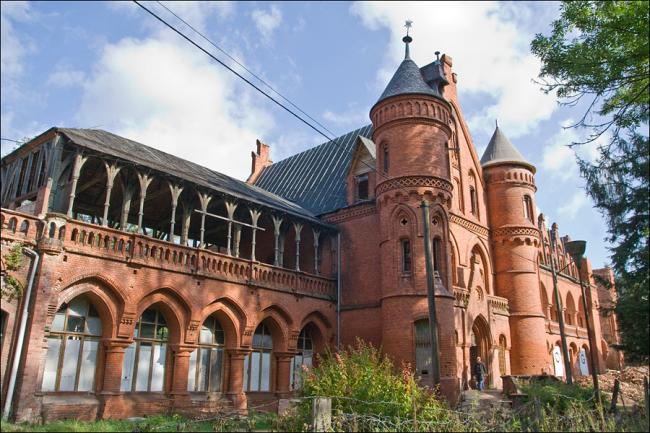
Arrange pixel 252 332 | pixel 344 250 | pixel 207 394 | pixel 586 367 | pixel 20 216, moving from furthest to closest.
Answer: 1. pixel 586 367
2. pixel 344 250
3. pixel 252 332
4. pixel 207 394
5. pixel 20 216

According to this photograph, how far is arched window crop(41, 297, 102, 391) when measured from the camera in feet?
51.0

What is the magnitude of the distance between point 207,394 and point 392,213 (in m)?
10.3

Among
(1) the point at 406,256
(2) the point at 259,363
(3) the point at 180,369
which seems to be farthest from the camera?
(1) the point at 406,256

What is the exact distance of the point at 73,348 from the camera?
16.0 m

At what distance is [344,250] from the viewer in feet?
83.0

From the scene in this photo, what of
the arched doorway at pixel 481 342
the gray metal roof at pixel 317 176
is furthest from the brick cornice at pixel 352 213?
the arched doorway at pixel 481 342

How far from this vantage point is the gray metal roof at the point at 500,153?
30469mm

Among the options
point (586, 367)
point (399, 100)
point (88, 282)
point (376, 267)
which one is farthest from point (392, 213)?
point (586, 367)

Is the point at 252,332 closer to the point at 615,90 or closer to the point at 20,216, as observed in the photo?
the point at 20,216

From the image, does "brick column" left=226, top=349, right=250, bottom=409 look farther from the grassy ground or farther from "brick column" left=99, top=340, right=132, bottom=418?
"brick column" left=99, top=340, right=132, bottom=418

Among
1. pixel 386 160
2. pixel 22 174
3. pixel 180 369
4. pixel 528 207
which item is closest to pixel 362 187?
pixel 386 160

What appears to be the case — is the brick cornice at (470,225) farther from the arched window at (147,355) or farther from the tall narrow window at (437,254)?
the arched window at (147,355)

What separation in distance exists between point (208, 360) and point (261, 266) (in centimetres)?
398

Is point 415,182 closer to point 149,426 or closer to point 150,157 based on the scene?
point 150,157
